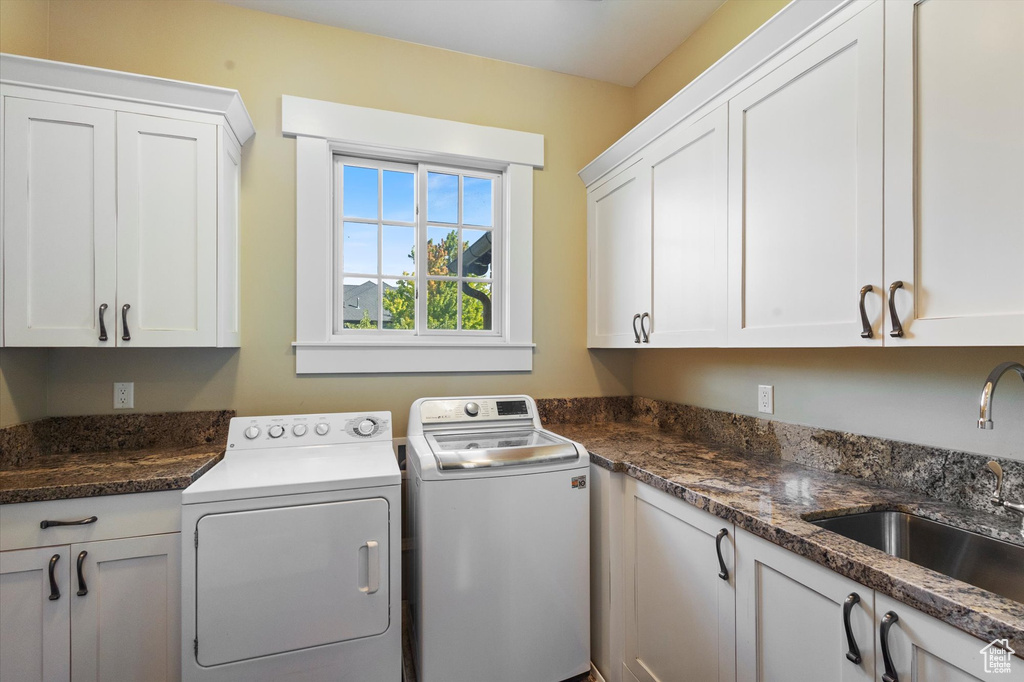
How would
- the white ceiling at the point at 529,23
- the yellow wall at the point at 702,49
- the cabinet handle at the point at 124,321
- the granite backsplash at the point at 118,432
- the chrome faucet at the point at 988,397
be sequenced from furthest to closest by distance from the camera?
the white ceiling at the point at 529,23, the yellow wall at the point at 702,49, the granite backsplash at the point at 118,432, the cabinet handle at the point at 124,321, the chrome faucet at the point at 988,397

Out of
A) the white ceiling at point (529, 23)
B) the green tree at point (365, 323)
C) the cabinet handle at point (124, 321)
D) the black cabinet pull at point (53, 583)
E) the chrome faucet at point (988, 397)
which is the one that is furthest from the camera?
the green tree at point (365, 323)

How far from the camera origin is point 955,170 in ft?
3.31

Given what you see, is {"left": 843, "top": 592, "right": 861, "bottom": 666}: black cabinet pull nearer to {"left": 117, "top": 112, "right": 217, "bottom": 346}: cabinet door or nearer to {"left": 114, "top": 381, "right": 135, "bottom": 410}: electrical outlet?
{"left": 117, "top": 112, "right": 217, "bottom": 346}: cabinet door

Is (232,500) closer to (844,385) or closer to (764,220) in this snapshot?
(764,220)

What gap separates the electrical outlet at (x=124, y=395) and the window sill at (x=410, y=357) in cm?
65

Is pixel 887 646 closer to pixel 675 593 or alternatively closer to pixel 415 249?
pixel 675 593

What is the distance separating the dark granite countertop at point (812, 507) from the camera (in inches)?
30.2

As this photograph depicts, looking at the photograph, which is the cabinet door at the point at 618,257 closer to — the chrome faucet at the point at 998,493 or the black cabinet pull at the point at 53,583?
the chrome faucet at the point at 998,493

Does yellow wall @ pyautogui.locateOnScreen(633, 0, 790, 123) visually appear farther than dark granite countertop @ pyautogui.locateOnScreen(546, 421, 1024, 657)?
Yes

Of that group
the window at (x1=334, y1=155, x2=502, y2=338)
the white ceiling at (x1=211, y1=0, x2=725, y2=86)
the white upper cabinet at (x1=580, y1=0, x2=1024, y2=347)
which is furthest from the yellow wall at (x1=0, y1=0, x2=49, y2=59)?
the white upper cabinet at (x1=580, y1=0, x2=1024, y2=347)

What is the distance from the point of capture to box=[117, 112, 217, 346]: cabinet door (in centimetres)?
172

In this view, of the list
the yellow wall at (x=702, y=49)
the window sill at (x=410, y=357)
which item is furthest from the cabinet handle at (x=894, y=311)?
the window sill at (x=410, y=357)

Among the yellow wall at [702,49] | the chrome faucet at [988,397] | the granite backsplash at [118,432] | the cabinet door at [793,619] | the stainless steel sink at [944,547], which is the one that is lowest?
the cabinet door at [793,619]

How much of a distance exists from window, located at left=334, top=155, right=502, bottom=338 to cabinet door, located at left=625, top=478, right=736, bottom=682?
131cm
